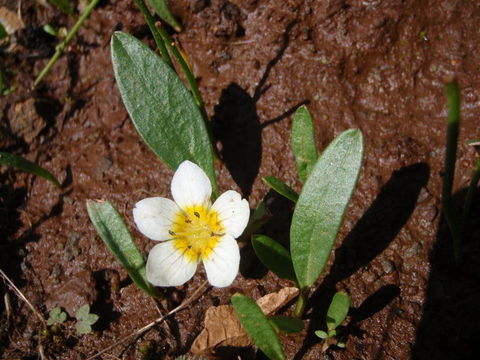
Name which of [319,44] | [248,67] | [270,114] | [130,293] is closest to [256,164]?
[270,114]

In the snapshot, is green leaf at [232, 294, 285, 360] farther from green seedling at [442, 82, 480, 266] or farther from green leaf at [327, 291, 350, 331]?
green seedling at [442, 82, 480, 266]

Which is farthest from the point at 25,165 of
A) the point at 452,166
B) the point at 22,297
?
the point at 452,166

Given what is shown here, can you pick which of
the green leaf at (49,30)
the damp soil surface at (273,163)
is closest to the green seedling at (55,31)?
the green leaf at (49,30)

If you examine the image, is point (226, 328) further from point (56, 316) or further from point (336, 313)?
point (56, 316)

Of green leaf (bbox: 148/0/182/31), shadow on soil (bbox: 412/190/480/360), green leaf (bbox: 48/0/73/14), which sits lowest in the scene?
shadow on soil (bbox: 412/190/480/360)

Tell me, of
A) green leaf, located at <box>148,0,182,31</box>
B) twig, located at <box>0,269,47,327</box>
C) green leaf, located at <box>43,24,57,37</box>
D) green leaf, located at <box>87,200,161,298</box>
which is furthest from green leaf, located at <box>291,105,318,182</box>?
green leaf, located at <box>43,24,57,37</box>

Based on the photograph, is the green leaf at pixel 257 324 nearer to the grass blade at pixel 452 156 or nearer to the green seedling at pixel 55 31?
the grass blade at pixel 452 156
